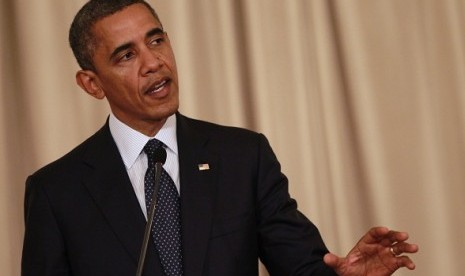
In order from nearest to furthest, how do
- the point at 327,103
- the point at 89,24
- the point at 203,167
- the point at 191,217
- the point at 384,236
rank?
the point at 384,236 < the point at 191,217 < the point at 203,167 < the point at 89,24 < the point at 327,103

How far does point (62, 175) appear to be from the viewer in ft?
7.07

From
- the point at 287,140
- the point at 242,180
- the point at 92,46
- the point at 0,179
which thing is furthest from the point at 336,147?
the point at 0,179

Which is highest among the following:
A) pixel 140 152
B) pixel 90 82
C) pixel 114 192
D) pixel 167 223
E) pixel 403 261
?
pixel 90 82

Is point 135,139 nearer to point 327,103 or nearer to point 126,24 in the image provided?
point 126,24

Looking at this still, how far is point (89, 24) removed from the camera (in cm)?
223

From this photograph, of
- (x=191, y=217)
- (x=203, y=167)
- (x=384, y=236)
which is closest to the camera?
(x=384, y=236)

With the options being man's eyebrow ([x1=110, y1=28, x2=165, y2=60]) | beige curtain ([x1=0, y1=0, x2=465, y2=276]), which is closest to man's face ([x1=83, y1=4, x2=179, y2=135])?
man's eyebrow ([x1=110, y1=28, x2=165, y2=60])

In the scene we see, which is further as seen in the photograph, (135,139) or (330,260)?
(135,139)

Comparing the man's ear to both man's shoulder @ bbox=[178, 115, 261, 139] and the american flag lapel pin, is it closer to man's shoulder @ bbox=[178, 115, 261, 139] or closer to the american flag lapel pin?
man's shoulder @ bbox=[178, 115, 261, 139]

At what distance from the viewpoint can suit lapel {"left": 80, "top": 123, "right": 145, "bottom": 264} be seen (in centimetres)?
200

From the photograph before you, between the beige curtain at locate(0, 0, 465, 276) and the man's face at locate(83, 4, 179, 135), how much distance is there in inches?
35.0

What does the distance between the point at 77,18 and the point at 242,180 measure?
783 millimetres

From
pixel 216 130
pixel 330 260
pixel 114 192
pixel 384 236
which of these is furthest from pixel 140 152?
pixel 384 236

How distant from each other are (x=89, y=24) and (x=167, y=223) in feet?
2.33
